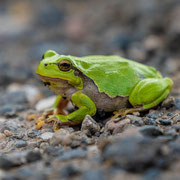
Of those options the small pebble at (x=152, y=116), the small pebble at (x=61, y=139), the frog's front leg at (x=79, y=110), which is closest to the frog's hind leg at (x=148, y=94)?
the small pebble at (x=152, y=116)

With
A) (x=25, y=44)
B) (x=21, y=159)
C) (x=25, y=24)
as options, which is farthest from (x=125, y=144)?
(x=25, y=24)

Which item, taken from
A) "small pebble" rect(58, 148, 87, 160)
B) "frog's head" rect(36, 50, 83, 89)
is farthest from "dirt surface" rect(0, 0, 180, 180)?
"frog's head" rect(36, 50, 83, 89)

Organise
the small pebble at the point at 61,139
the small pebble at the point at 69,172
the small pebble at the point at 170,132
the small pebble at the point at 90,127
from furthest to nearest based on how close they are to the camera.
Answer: the small pebble at the point at 90,127, the small pebble at the point at 61,139, the small pebble at the point at 170,132, the small pebble at the point at 69,172

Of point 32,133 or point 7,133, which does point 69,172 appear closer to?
point 32,133

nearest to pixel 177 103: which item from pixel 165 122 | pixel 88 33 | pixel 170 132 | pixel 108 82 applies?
pixel 165 122

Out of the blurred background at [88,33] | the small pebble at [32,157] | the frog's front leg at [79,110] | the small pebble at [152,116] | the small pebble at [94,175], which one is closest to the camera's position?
the small pebble at [94,175]

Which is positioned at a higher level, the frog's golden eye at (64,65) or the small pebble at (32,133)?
the frog's golden eye at (64,65)

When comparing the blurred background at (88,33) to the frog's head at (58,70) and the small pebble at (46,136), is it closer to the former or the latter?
the frog's head at (58,70)
